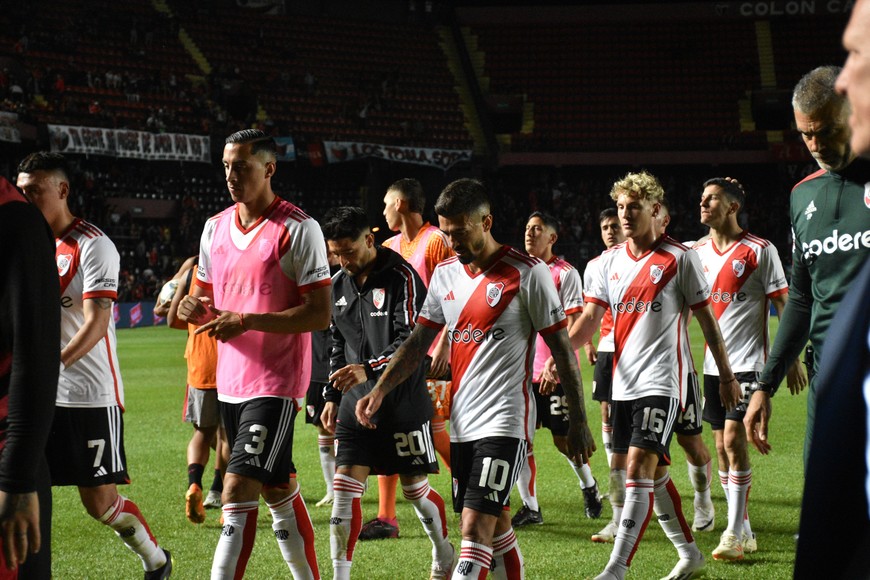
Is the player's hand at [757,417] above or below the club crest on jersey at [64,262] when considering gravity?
below

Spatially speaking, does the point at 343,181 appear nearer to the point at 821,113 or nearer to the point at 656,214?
the point at 656,214

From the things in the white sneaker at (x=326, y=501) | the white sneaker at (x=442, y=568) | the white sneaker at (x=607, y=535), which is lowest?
the white sneaker at (x=326, y=501)

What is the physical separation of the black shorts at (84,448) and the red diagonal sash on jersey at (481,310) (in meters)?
1.93

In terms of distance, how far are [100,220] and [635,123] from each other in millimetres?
20820

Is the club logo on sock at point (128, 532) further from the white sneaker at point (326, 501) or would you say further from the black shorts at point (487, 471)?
the white sneaker at point (326, 501)

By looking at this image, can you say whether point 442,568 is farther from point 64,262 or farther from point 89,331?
point 64,262

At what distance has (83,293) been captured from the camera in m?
5.17

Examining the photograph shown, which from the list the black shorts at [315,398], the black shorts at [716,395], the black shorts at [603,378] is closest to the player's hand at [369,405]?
the black shorts at [716,395]

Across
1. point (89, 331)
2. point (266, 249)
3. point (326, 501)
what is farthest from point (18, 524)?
point (326, 501)

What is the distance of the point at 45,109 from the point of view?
28.7 m

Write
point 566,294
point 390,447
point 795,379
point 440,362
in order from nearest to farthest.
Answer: point 795,379
point 390,447
point 440,362
point 566,294

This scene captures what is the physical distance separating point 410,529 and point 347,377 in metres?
2.29

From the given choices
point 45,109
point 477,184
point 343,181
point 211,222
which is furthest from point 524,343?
point 343,181

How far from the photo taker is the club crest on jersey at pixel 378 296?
586 centimetres
